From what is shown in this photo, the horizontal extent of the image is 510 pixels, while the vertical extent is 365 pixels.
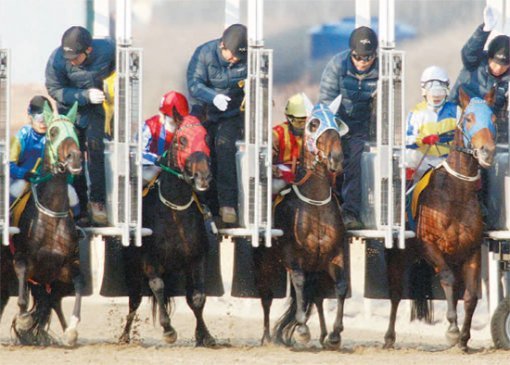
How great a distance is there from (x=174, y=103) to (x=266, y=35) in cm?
187

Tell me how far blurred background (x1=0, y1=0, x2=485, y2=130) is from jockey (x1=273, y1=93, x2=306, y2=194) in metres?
0.35

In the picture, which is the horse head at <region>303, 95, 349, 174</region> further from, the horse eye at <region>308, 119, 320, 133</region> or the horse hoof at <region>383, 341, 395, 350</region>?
the horse hoof at <region>383, 341, 395, 350</region>

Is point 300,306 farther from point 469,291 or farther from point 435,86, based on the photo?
point 435,86

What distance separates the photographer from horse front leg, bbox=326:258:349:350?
15.4m

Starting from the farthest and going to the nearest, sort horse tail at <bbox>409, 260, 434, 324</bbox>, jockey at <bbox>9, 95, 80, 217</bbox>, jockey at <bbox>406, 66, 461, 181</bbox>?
horse tail at <bbox>409, 260, 434, 324</bbox> < jockey at <bbox>406, 66, 461, 181</bbox> < jockey at <bbox>9, 95, 80, 217</bbox>

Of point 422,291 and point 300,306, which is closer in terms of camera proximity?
point 300,306

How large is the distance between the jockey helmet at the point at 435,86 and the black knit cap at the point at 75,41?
267 cm

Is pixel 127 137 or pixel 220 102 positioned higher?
pixel 220 102

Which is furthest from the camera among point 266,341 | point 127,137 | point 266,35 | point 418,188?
point 266,35

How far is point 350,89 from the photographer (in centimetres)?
1572

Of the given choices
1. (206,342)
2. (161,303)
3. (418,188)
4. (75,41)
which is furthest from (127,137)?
(418,188)

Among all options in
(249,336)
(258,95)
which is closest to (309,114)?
(258,95)

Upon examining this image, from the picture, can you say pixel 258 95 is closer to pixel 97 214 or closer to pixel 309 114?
pixel 309 114

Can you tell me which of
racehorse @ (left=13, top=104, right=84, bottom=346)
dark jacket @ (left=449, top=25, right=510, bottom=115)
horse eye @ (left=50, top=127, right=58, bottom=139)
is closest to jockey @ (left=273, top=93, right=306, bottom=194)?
dark jacket @ (left=449, top=25, right=510, bottom=115)
